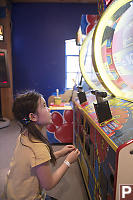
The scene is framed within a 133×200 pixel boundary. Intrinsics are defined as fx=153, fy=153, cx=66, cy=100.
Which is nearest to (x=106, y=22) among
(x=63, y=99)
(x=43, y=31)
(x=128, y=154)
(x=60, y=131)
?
(x=128, y=154)

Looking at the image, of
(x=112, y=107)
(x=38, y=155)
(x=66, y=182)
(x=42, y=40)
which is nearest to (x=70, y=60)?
(x=42, y=40)

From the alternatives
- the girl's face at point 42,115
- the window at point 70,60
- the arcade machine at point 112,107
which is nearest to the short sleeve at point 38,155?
the girl's face at point 42,115

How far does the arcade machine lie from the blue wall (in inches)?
113

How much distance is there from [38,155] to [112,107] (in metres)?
0.52

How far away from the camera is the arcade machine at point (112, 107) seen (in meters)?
0.55

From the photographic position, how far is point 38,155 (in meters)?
0.77

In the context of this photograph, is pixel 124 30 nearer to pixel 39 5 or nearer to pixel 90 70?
pixel 90 70

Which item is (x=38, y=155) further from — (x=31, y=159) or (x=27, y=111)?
(x=27, y=111)

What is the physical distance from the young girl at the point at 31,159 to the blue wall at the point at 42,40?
3.09m

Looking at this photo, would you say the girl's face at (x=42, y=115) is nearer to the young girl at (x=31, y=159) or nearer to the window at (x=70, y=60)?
the young girl at (x=31, y=159)

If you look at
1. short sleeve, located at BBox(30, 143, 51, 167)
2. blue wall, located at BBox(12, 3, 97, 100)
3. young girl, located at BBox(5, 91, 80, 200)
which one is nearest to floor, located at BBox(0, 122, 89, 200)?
young girl, located at BBox(5, 91, 80, 200)

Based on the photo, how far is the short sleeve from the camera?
0.76 m

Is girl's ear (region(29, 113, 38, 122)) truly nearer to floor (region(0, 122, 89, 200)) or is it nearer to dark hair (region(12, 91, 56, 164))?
dark hair (region(12, 91, 56, 164))

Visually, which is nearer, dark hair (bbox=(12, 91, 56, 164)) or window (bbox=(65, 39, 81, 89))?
dark hair (bbox=(12, 91, 56, 164))
